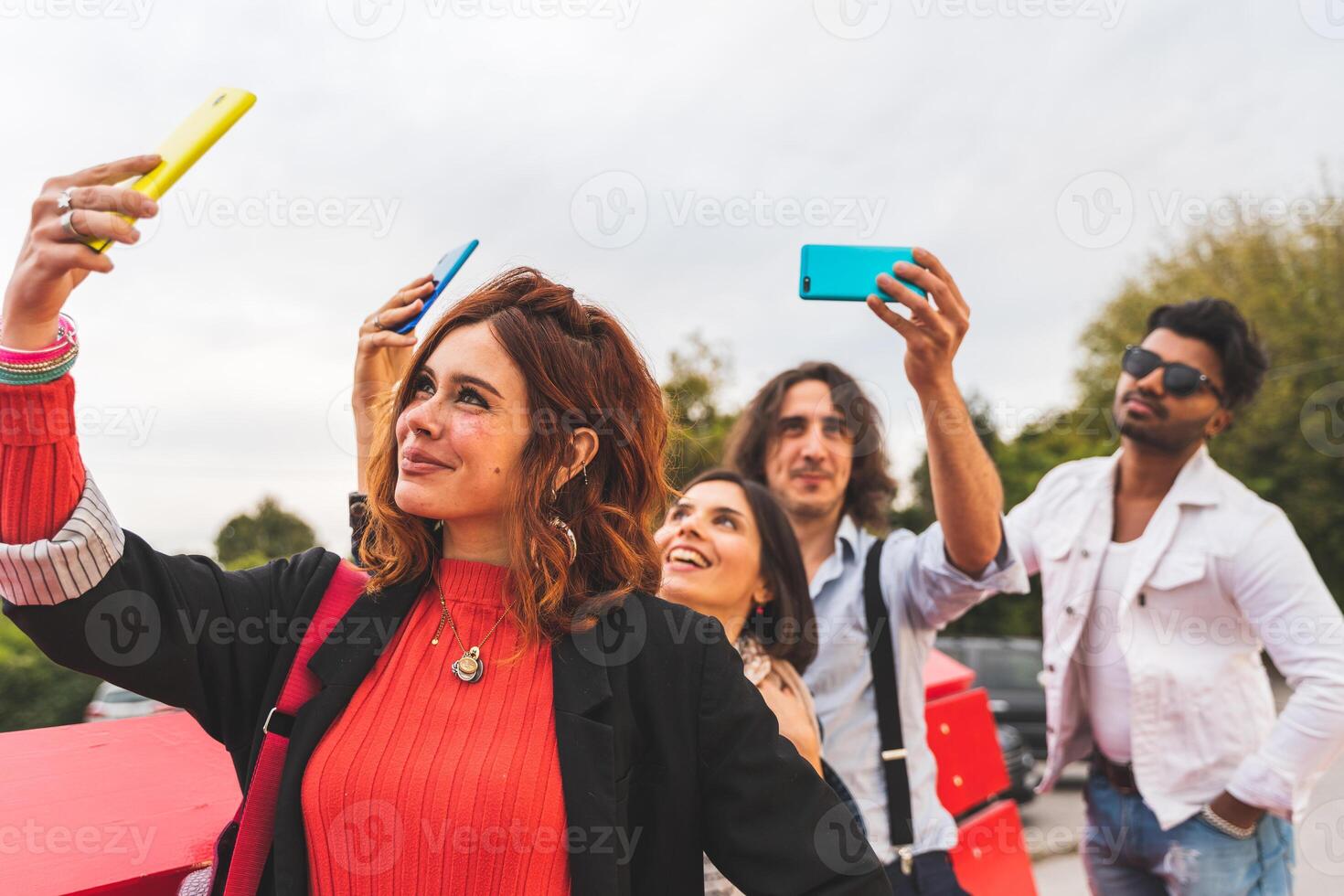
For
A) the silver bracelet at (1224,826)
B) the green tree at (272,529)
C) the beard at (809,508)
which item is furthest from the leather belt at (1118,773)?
the green tree at (272,529)

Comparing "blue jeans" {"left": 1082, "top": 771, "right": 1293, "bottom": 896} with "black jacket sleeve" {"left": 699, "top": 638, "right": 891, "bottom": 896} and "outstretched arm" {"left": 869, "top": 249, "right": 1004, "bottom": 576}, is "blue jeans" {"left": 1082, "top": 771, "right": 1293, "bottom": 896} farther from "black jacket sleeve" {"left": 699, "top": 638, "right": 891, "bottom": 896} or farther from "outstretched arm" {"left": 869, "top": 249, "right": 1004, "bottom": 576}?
"black jacket sleeve" {"left": 699, "top": 638, "right": 891, "bottom": 896}

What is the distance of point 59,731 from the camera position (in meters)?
1.79

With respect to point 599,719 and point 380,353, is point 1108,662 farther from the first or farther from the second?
point 380,353

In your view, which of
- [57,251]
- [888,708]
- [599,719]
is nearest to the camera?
[57,251]

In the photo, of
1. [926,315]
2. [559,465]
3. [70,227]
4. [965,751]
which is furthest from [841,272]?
[965,751]

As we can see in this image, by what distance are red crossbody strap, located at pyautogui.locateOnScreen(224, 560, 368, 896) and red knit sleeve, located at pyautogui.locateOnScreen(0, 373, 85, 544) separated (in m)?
0.42

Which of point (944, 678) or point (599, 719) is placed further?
point (944, 678)

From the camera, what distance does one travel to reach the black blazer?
1.47 metres

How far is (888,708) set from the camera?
8.89ft

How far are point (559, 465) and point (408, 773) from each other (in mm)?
613

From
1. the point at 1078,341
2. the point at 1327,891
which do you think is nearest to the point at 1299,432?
the point at 1078,341

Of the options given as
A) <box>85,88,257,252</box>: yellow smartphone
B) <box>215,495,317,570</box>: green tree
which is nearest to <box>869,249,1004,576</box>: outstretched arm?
<box>85,88,257,252</box>: yellow smartphone

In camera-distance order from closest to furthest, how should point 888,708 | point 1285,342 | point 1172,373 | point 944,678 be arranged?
point 888,708
point 1172,373
point 944,678
point 1285,342

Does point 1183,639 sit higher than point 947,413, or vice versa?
point 947,413
